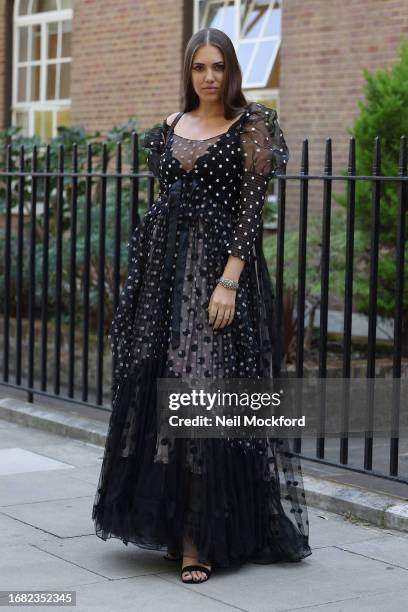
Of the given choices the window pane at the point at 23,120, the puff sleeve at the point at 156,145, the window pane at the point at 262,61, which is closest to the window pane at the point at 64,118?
the window pane at the point at 23,120

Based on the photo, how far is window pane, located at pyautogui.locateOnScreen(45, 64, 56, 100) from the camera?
1440 centimetres

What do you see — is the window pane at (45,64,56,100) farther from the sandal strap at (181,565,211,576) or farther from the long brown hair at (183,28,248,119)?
the sandal strap at (181,565,211,576)

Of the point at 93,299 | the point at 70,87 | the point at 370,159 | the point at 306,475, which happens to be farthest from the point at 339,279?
the point at 70,87

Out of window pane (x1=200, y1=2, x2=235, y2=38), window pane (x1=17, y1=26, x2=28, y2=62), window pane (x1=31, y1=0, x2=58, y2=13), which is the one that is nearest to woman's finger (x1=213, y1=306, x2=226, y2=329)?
window pane (x1=200, y1=2, x2=235, y2=38)

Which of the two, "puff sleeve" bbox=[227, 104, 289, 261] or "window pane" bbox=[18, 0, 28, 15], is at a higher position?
"window pane" bbox=[18, 0, 28, 15]

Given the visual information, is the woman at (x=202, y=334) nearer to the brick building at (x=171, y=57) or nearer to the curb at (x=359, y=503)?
the curb at (x=359, y=503)

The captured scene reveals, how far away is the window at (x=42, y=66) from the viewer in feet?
46.5

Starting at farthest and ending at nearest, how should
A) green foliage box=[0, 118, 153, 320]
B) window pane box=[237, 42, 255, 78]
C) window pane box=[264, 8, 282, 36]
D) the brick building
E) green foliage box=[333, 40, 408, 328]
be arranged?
window pane box=[237, 42, 255, 78] → window pane box=[264, 8, 282, 36] → the brick building → green foliage box=[0, 118, 153, 320] → green foliage box=[333, 40, 408, 328]

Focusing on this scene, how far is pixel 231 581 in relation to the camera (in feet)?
14.0

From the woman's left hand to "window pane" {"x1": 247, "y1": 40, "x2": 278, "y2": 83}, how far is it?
753 centimetres

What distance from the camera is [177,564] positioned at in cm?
448

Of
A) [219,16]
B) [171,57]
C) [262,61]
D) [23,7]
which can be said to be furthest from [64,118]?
[262,61]

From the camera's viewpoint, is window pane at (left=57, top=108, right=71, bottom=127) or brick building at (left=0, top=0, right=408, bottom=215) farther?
window pane at (left=57, top=108, right=71, bottom=127)

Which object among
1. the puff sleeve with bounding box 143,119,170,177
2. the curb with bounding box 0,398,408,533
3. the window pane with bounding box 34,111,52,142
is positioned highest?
the window pane with bounding box 34,111,52,142
